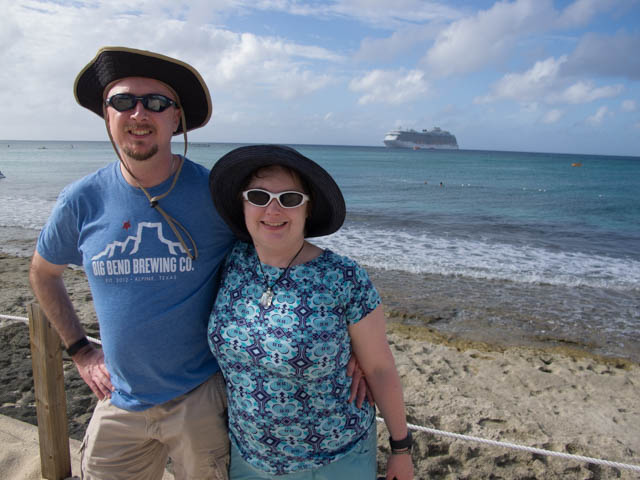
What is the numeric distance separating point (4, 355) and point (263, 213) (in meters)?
5.19

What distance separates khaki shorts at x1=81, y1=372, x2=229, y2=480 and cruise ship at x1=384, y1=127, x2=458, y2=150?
164 m

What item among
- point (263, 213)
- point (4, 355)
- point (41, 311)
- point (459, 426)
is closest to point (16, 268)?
point (4, 355)

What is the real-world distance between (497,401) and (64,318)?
4.20 m

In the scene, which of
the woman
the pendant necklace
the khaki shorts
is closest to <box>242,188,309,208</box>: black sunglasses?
the woman

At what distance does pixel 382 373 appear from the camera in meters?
1.89

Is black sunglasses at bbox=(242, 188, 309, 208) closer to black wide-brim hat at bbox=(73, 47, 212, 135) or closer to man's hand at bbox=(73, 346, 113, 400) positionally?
black wide-brim hat at bbox=(73, 47, 212, 135)

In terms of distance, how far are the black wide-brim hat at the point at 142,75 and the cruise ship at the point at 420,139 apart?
535 feet

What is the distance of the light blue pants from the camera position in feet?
5.99

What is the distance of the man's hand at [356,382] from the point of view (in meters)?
1.87

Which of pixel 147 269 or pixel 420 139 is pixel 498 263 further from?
pixel 420 139

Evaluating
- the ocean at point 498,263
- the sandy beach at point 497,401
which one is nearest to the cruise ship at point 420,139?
the ocean at point 498,263

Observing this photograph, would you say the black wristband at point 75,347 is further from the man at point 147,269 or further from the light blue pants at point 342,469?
the light blue pants at point 342,469

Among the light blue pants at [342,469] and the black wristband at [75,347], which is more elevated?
the black wristband at [75,347]

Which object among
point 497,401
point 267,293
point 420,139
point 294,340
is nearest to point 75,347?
point 267,293
